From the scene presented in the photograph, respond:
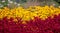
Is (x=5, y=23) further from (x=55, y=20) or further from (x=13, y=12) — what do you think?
(x=13, y=12)

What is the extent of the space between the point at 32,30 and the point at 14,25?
1.33 feet

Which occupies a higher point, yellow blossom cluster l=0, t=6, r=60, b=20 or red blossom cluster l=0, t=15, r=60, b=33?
red blossom cluster l=0, t=15, r=60, b=33

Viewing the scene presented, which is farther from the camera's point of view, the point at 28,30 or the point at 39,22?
the point at 39,22

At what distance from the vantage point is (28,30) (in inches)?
182

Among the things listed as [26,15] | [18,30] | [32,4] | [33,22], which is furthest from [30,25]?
[32,4]

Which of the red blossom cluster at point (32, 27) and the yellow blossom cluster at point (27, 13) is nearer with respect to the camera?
the red blossom cluster at point (32, 27)

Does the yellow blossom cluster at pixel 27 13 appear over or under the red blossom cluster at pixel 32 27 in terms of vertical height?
under

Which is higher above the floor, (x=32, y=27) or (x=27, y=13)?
(x=32, y=27)

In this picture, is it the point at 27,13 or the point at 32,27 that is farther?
the point at 27,13

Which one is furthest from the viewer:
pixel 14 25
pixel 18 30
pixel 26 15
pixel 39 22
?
pixel 26 15

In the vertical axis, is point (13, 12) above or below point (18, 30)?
below

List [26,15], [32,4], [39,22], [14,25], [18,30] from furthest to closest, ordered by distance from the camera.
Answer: [32,4]
[26,15]
[39,22]
[14,25]
[18,30]

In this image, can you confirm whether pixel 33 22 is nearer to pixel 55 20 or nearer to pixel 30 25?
pixel 30 25

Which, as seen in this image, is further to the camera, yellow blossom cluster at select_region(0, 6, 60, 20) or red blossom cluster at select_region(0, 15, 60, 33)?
yellow blossom cluster at select_region(0, 6, 60, 20)
